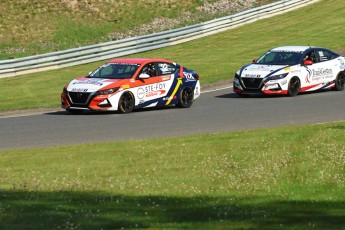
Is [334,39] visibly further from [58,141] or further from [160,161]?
[160,161]

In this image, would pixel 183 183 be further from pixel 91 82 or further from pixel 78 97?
pixel 91 82

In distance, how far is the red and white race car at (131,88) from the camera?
2333 cm

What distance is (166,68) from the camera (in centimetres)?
2528

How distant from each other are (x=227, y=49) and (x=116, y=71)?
618 inches

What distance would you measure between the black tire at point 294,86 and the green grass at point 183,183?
8.43 m

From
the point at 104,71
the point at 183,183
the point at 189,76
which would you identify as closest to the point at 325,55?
the point at 189,76

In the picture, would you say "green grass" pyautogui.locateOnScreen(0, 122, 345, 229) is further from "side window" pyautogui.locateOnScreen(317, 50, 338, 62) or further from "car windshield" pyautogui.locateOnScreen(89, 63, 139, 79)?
"side window" pyautogui.locateOnScreen(317, 50, 338, 62)

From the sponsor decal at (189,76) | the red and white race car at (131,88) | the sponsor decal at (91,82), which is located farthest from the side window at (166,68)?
the sponsor decal at (91,82)

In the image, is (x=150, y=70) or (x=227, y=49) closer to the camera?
(x=150, y=70)

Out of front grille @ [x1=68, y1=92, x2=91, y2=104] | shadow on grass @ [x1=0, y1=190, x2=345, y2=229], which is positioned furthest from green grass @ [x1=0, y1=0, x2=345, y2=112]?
shadow on grass @ [x1=0, y1=190, x2=345, y2=229]

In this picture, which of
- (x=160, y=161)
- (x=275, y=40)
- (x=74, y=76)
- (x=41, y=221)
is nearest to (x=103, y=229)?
(x=41, y=221)

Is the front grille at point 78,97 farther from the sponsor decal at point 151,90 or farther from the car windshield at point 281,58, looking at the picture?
the car windshield at point 281,58

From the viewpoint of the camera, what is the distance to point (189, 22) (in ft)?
149

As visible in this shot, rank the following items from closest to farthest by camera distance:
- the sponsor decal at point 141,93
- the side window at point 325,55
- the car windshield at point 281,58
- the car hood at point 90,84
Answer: the car hood at point 90,84 → the sponsor decal at point 141,93 → the car windshield at point 281,58 → the side window at point 325,55
